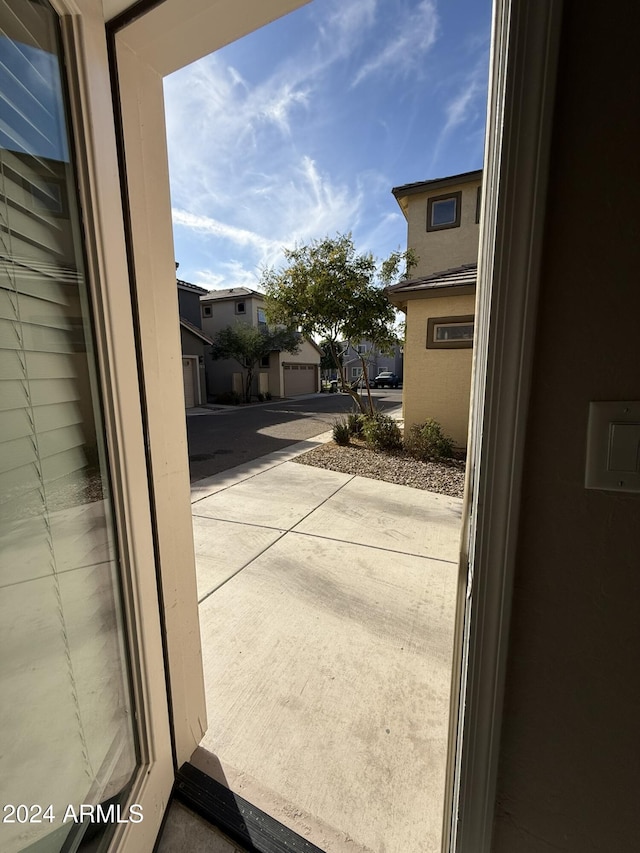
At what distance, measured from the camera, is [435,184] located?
7.70 meters

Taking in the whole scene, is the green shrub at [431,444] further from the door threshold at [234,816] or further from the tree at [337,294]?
the door threshold at [234,816]

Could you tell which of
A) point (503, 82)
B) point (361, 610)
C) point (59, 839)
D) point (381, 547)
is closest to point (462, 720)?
Result: point (59, 839)

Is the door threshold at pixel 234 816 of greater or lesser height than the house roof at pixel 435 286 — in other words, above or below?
below

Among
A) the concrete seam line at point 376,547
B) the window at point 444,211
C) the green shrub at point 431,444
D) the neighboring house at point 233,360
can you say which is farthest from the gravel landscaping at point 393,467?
the neighboring house at point 233,360

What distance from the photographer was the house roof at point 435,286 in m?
5.53

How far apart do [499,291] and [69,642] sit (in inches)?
49.8

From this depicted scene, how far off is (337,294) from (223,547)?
15.9 feet

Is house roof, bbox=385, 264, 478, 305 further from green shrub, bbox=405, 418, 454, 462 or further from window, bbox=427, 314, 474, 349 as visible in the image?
green shrub, bbox=405, 418, 454, 462

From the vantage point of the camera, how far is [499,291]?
2.11 feet

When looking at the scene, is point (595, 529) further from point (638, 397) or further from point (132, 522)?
point (132, 522)

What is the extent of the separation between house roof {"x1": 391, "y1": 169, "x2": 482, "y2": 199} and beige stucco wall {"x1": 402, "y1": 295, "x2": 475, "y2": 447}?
3.50 metres

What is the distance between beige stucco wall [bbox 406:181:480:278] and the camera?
7594 mm

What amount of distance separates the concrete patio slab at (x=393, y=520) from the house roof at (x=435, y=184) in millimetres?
6847

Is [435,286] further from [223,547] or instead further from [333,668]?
[333,668]
